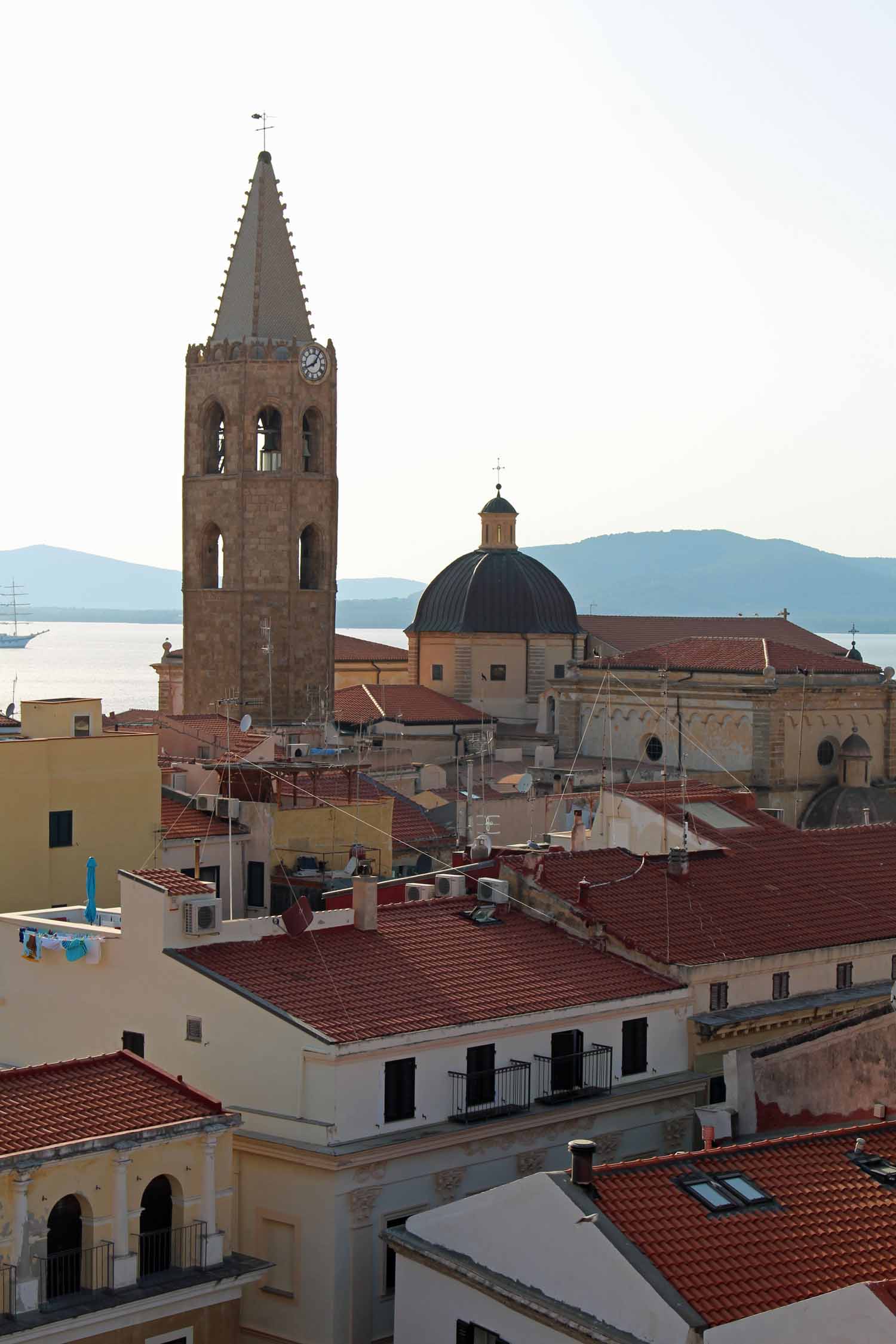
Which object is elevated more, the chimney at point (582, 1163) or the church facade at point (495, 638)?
the church facade at point (495, 638)

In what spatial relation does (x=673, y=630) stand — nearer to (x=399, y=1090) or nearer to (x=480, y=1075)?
(x=480, y=1075)

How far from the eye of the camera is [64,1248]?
20.2 meters

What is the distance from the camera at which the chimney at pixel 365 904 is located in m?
26.1

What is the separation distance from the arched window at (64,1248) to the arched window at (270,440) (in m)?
40.7

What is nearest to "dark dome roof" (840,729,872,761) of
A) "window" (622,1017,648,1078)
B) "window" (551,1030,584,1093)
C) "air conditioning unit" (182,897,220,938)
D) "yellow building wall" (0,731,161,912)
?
"yellow building wall" (0,731,161,912)

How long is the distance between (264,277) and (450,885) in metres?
33.1

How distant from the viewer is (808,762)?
2474 inches

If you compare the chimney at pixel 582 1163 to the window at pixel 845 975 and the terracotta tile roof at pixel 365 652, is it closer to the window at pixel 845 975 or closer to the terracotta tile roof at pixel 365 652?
the window at pixel 845 975

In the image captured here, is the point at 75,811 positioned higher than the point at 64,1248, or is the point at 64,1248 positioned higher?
the point at 75,811

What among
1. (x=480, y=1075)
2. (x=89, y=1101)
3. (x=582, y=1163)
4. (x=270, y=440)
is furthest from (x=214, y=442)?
(x=582, y=1163)

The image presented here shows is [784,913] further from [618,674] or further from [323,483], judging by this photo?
[618,674]

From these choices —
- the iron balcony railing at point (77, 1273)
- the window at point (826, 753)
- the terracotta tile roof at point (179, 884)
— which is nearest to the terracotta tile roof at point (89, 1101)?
the iron balcony railing at point (77, 1273)

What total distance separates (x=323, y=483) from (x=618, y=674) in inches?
478

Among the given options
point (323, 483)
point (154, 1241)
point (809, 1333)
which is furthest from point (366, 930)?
point (323, 483)
